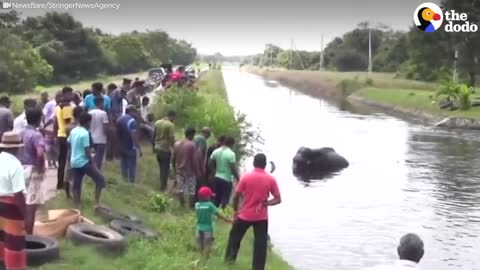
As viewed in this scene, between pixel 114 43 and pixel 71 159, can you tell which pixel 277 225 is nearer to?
pixel 71 159

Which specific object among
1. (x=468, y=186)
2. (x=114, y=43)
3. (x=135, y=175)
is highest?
(x=114, y=43)

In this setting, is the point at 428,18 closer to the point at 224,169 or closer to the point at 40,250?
the point at 224,169

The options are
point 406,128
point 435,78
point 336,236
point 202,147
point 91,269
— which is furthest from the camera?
point 435,78

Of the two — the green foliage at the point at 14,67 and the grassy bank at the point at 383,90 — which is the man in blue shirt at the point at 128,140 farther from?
the grassy bank at the point at 383,90

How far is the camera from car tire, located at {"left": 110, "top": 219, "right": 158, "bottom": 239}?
12466 mm

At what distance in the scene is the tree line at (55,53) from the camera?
38.3 metres

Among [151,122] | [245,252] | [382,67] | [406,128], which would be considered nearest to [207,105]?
[151,122]

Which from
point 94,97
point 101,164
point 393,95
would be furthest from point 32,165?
point 393,95

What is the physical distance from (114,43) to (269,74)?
246 ft

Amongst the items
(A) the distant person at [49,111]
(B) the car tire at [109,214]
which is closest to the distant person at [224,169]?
Result: (B) the car tire at [109,214]

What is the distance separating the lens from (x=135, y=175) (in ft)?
56.7

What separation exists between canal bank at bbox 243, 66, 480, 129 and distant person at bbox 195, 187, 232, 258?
41.1 meters

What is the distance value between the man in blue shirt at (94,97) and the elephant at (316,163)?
1391 centimetres

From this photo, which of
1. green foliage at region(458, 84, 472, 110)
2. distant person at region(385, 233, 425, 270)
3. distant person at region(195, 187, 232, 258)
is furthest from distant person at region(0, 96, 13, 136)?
green foliage at region(458, 84, 472, 110)
